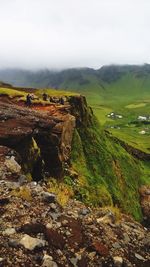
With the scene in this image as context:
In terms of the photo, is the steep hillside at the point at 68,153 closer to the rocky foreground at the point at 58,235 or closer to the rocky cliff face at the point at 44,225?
the rocky cliff face at the point at 44,225

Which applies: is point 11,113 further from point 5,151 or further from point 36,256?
point 36,256

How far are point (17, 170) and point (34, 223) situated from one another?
693 cm

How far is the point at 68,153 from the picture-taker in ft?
176

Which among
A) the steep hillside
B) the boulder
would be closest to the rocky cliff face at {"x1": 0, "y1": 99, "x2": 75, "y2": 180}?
the steep hillside

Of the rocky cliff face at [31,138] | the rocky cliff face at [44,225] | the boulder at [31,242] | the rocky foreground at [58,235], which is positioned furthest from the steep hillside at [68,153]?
the boulder at [31,242]

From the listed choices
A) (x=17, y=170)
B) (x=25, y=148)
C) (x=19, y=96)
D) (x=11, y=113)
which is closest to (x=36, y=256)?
(x=17, y=170)

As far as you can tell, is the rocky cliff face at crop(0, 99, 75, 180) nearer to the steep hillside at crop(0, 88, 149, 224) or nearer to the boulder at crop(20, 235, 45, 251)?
the steep hillside at crop(0, 88, 149, 224)

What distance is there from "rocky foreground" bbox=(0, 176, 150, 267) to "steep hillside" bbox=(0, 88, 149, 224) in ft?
10.2

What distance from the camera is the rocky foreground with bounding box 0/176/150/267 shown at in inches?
617

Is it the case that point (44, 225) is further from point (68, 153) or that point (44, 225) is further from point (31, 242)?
point (68, 153)

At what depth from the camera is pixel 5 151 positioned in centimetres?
2644

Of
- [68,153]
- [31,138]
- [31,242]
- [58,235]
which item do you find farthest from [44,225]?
[68,153]

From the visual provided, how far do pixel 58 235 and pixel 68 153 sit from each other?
3673cm

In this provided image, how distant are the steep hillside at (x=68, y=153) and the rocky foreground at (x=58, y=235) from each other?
10.2 feet
